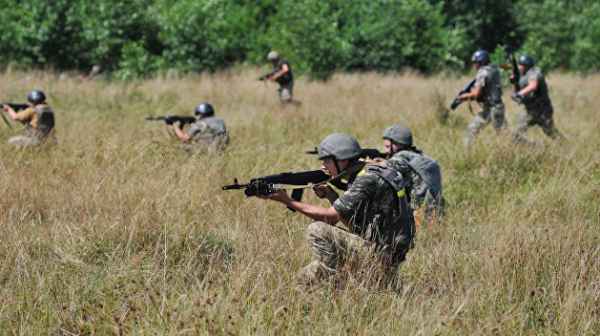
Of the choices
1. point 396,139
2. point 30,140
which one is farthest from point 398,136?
point 30,140

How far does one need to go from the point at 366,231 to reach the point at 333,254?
233 mm

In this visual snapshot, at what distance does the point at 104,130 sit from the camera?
8.72 m

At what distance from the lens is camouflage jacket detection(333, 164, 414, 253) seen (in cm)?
381

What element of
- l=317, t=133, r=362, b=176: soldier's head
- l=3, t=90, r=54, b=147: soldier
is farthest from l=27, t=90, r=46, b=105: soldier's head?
l=317, t=133, r=362, b=176: soldier's head

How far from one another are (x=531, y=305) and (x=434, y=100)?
8576mm

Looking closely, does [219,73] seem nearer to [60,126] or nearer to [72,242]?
[60,126]

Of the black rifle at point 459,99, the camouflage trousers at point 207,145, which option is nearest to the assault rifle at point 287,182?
the camouflage trousers at point 207,145

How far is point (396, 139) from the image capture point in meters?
5.54

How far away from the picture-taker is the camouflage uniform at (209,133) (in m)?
7.58

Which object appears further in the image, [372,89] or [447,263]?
[372,89]

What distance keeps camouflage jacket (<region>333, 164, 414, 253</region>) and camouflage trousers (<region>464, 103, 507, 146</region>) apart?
5182 mm

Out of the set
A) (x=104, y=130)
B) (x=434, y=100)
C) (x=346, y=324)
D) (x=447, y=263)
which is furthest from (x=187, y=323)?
(x=434, y=100)

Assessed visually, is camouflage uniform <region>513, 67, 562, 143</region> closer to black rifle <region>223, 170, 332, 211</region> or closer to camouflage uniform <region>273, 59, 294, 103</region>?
camouflage uniform <region>273, 59, 294, 103</region>

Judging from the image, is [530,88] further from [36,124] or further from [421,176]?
[36,124]
